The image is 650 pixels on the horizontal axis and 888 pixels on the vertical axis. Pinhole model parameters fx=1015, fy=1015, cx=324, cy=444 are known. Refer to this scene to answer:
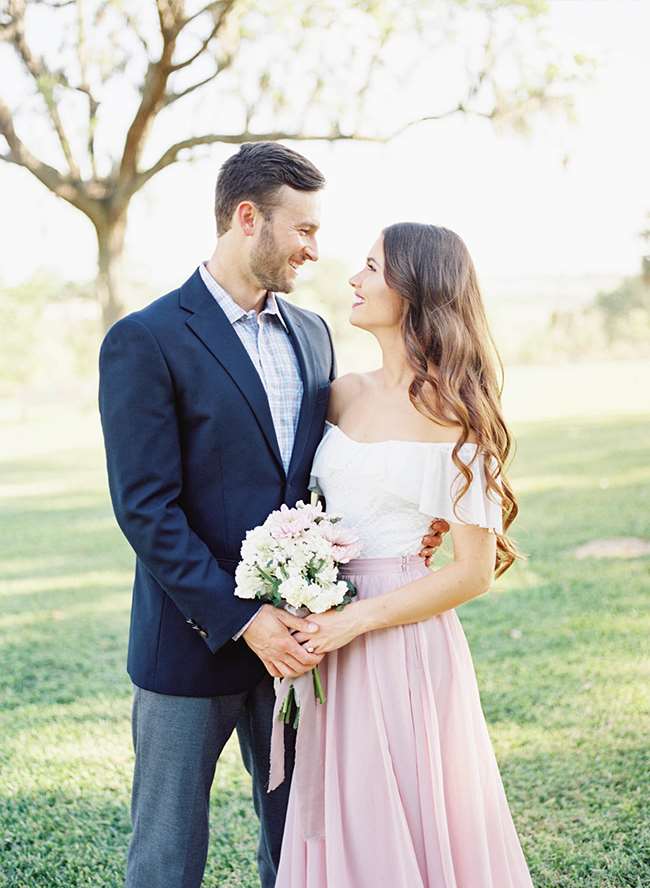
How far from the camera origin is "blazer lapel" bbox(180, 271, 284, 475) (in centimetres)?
297

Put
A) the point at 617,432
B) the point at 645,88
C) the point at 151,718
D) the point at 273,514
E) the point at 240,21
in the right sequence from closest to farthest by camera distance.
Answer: the point at 273,514, the point at 151,718, the point at 240,21, the point at 617,432, the point at 645,88

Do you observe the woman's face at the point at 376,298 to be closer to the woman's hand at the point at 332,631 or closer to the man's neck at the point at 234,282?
the man's neck at the point at 234,282

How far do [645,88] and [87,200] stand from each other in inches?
571

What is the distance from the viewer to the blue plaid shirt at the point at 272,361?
3109mm

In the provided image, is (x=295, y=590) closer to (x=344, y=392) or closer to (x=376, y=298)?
(x=344, y=392)

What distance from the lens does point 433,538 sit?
3.04 m

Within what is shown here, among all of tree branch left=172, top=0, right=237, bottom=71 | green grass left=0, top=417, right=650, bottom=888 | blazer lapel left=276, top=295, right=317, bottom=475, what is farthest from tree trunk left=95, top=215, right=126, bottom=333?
blazer lapel left=276, top=295, right=317, bottom=475

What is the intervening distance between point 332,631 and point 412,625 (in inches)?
10.7

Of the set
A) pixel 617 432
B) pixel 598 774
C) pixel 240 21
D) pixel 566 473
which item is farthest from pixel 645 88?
pixel 598 774

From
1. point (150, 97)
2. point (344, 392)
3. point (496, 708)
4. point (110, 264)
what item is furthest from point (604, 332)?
point (344, 392)

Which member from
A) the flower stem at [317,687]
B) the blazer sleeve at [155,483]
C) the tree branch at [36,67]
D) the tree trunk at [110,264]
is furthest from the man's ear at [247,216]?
the tree trunk at [110,264]

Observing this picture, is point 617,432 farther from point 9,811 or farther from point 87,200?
point 9,811

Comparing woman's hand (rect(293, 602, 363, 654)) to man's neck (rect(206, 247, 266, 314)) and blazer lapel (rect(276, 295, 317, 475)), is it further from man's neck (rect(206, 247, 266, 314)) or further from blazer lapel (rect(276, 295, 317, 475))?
man's neck (rect(206, 247, 266, 314))

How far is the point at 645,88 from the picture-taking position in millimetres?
21109
